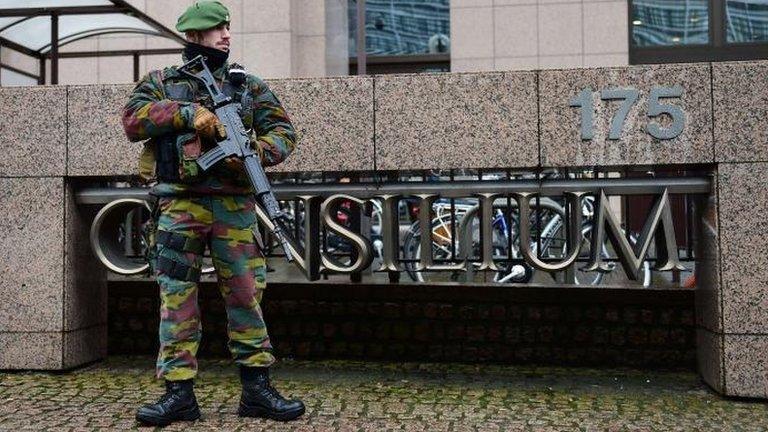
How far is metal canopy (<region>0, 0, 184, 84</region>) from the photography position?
23.6 ft

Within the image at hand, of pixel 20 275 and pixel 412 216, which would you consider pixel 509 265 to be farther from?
pixel 20 275

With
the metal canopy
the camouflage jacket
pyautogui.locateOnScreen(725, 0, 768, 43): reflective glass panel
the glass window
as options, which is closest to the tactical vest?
the camouflage jacket

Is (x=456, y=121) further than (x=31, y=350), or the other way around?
(x=31, y=350)

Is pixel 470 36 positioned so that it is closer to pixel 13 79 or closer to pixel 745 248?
pixel 13 79

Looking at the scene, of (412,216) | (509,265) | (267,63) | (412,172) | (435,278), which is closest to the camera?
(412,172)

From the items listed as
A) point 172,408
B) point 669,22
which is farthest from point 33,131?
point 669,22

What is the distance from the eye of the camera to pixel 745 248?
5.20m

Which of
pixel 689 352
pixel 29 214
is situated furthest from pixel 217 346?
pixel 689 352

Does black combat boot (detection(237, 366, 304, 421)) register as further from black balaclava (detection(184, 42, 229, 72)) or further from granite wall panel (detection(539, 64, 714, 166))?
granite wall panel (detection(539, 64, 714, 166))

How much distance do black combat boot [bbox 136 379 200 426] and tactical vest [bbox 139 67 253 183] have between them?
1056 mm

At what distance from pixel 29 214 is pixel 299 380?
2.10m

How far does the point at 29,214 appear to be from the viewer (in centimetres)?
585

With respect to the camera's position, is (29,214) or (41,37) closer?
(29,214)

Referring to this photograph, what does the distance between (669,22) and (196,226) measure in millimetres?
12175
